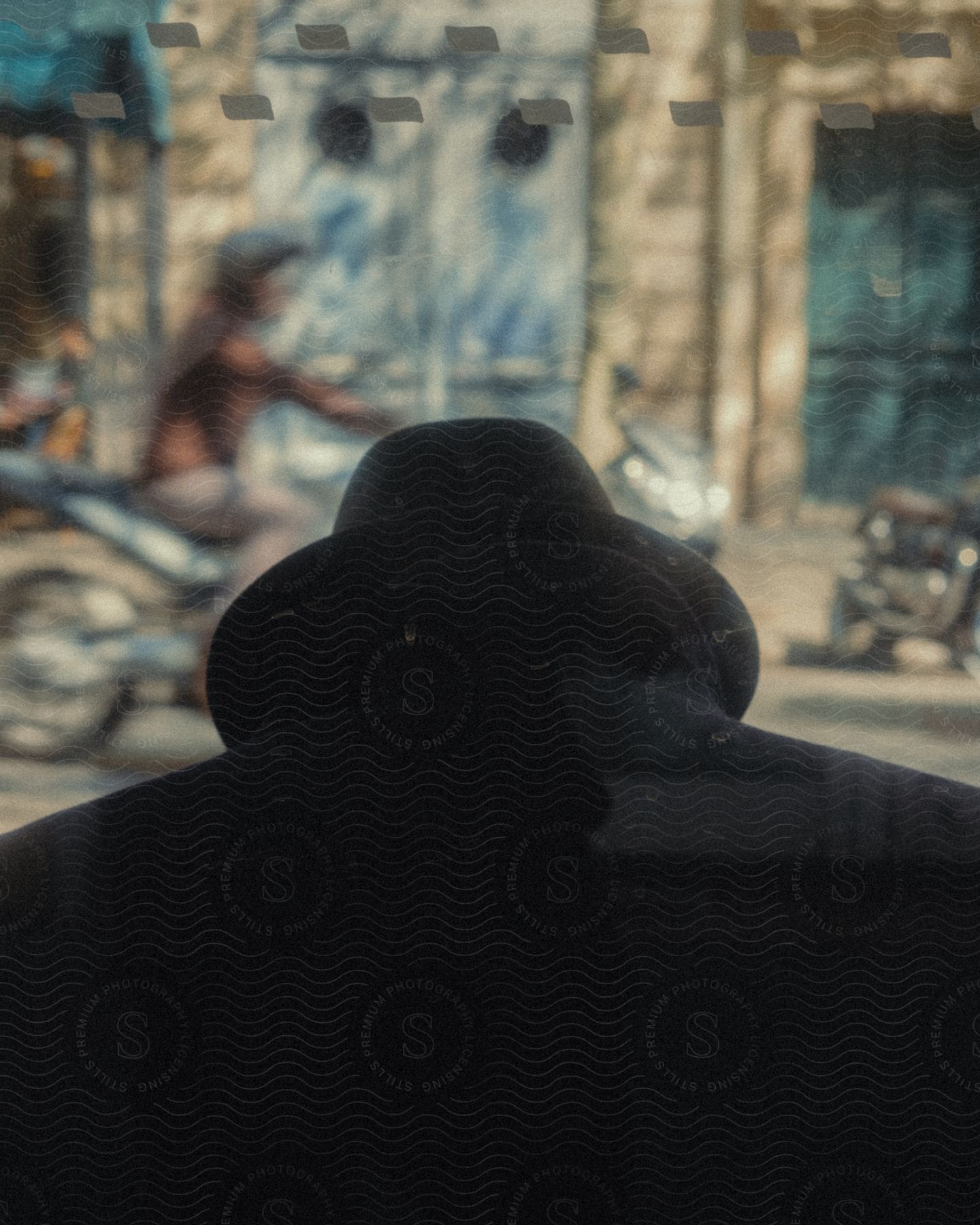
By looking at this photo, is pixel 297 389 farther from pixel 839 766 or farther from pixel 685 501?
pixel 839 766

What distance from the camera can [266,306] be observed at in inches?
44.6

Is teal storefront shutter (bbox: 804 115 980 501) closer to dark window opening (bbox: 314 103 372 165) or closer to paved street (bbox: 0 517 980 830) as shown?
paved street (bbox: 0 517 980 830)

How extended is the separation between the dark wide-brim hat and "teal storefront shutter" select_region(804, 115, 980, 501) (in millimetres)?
201

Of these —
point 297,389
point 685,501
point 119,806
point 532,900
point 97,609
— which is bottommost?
point 532,900

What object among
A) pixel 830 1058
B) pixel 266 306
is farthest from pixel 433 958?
pixel 266 306

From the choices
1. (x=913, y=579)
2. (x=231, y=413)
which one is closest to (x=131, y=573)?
(x=231, y=413)

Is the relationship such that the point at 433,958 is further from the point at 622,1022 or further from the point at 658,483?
the point at 658,483

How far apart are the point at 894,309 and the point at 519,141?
0.45 metres

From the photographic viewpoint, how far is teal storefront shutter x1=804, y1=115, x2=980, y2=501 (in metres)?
1.12

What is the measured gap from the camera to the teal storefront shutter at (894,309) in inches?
44.1

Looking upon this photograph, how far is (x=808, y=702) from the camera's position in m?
1.14

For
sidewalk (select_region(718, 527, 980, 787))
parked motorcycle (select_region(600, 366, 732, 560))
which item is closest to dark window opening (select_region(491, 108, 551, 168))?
parked motorcycle (select_region(600, 366, 732, 560))

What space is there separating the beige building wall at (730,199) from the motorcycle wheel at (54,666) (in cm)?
59

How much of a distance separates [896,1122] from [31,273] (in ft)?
4.40
